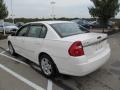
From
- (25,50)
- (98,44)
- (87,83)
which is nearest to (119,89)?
(87,83)

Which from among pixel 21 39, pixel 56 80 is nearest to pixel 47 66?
pixel 56 80

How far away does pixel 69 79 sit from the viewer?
5090 mm

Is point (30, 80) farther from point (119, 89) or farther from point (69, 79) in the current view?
point (119, 89)

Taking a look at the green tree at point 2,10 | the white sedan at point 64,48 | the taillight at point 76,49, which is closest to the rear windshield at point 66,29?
the white sedan at point 64,48

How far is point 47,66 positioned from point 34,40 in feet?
3.22

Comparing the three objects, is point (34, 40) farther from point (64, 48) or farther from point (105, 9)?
point (105, 9)

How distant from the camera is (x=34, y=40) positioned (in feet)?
18.5

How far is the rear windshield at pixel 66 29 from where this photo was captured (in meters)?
5.06

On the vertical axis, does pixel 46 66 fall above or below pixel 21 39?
below

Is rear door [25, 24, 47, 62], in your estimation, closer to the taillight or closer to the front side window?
the front side window

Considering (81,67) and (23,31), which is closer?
(81,67)

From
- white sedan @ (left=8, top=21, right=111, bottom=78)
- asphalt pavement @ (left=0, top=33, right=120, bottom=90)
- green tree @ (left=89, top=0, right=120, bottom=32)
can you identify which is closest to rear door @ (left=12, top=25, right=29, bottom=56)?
white sedan @ (left=8, top=21, right=111, bottom=78)

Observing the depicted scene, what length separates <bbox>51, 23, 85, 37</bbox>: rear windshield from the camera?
506 centimetres

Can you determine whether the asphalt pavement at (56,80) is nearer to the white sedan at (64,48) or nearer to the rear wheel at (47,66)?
the rear wheel at (47,66)
